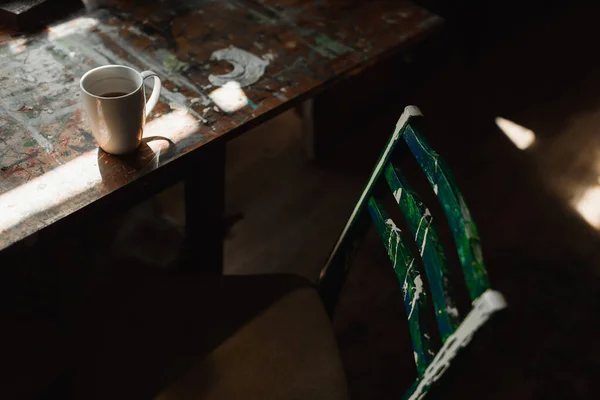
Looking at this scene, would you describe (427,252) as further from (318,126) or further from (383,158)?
(318,126)

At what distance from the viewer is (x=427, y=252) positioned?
848 millimetres

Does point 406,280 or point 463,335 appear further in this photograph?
point 406,280

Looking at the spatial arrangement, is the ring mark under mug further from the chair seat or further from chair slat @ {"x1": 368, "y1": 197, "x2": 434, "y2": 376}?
chair slat @ {"x1": 368, "y1": 197, "x2": 434, "y2": 376}

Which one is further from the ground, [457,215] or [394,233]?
[457,215]

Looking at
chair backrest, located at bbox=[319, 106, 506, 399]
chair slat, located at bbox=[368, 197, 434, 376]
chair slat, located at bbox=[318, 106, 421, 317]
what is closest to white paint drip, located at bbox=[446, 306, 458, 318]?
chair backrest, located at bbox=[319, 106, 506, 399]

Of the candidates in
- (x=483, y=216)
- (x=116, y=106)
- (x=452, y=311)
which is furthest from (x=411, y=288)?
(x=483, y=216)

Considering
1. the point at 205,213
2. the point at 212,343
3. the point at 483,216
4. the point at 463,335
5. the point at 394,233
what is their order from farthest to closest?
the point at 483,216 → the point at 205,213 → the point at 212,343 → the point at 394,233 → the point at 463,335

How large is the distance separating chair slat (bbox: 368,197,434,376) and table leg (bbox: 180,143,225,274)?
387mm

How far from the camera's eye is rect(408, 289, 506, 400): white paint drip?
66 cm

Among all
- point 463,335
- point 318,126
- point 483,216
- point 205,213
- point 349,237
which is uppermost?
point 463,335

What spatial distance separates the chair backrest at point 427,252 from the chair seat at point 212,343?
0.19 m

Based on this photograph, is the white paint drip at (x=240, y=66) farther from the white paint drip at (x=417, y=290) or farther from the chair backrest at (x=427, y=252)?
the white paint drip at (x=417, y=290)

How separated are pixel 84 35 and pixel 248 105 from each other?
1.34ft

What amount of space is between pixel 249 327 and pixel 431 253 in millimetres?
410
